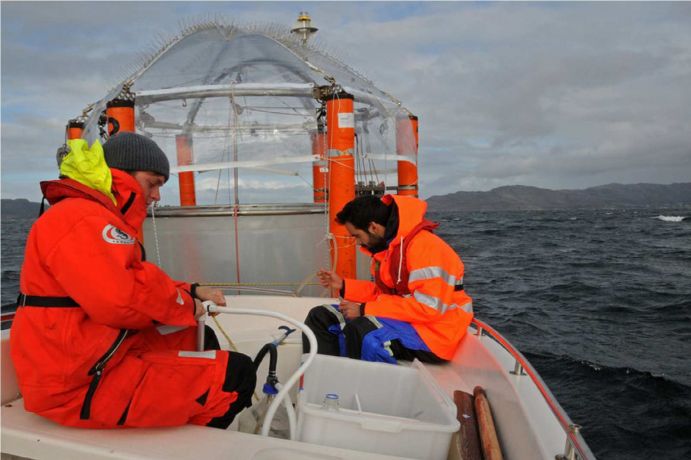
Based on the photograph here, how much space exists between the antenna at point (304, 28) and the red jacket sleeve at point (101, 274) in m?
7.36

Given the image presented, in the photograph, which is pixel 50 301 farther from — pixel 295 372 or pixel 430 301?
pixel 430 301

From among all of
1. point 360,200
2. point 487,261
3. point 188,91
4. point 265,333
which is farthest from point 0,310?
point 487,261

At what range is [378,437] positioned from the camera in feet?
7.73

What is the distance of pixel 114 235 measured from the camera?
1.99 metres

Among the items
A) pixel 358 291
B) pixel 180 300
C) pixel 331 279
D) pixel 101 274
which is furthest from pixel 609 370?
pixel 101 274

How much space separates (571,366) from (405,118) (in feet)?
14.2

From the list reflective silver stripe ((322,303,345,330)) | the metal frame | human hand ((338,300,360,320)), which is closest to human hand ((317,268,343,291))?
reflective silver stripe ((322,303,345,330))

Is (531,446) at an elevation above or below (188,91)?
below

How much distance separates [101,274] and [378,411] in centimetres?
185

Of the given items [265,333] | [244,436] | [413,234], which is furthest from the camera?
[265,333]

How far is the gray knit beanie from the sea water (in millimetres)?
4839

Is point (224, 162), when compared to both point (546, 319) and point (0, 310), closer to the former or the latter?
point (546, 319)

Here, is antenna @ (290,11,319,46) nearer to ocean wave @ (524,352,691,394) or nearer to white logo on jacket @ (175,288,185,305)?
ocean wave @ (524,352,691,394)

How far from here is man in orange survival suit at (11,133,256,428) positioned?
192 centimetres
